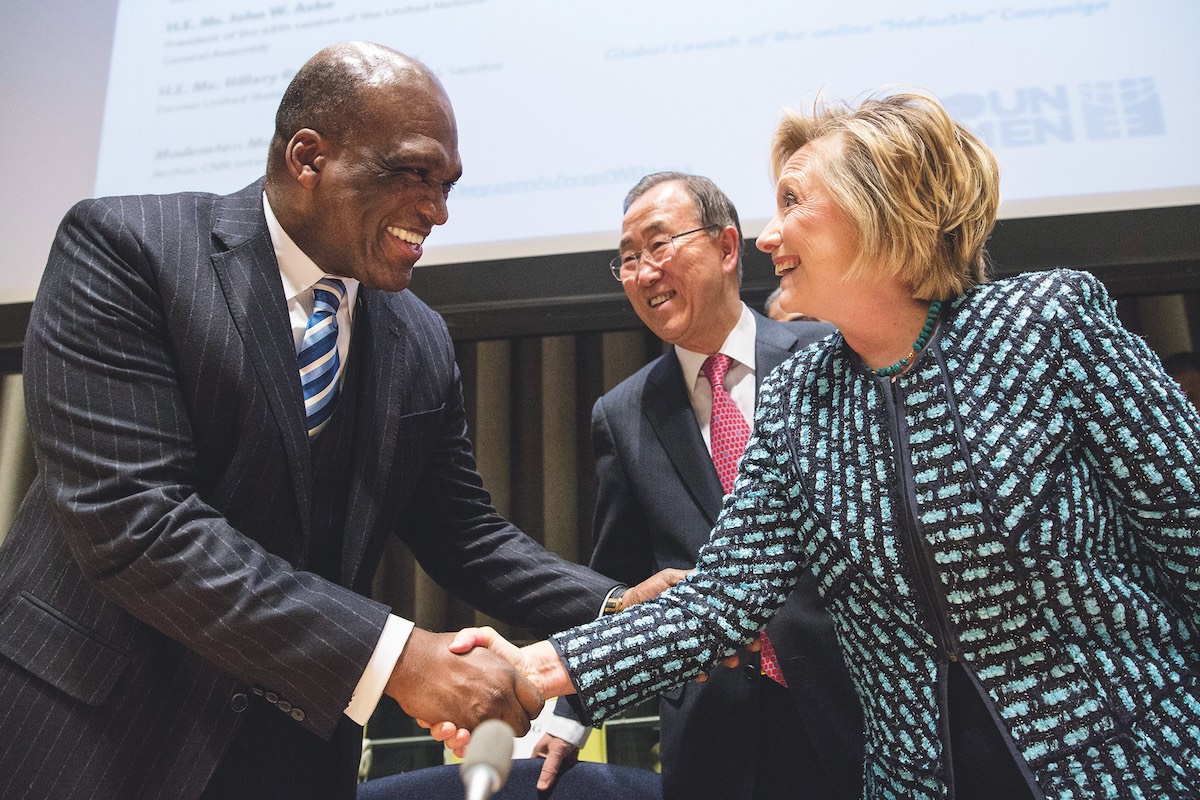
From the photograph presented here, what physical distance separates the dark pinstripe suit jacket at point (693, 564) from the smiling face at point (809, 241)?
51 cm

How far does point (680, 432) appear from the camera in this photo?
1.94 metres

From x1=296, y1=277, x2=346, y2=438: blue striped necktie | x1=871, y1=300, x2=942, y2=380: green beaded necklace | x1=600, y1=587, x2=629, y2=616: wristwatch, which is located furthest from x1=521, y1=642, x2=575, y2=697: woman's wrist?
x1=871, y1=300, x2=942, y2=380: green beaded necklace

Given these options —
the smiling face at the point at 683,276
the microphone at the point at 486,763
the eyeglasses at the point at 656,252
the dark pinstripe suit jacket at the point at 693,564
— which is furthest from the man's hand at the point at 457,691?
the eyeglasses at the point at 656,252

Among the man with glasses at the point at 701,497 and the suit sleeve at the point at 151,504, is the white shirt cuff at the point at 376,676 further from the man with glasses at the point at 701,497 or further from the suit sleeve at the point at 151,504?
the man with glasses at the point at 701,497

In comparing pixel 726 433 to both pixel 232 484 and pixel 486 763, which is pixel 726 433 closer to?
pixel 232 484

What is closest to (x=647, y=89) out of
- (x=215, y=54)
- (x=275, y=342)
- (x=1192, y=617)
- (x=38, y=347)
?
(x=215, y=54)

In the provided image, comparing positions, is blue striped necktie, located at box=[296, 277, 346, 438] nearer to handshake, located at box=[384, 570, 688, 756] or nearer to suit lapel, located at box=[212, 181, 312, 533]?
suit lapel, located at box=[212, 181, 312, 533]

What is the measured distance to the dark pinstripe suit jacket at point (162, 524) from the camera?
1.30 metres

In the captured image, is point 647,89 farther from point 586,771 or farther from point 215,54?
point 586,771

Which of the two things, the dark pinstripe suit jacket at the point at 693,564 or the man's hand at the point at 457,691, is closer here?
the man's hand at the point at 457,691

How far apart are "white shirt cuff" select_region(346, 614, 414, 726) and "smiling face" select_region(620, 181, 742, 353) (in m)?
0.98

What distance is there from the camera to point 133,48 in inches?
122

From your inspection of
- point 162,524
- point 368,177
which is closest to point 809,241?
point 368,177

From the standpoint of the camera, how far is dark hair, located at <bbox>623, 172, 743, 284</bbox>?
2.22 m
